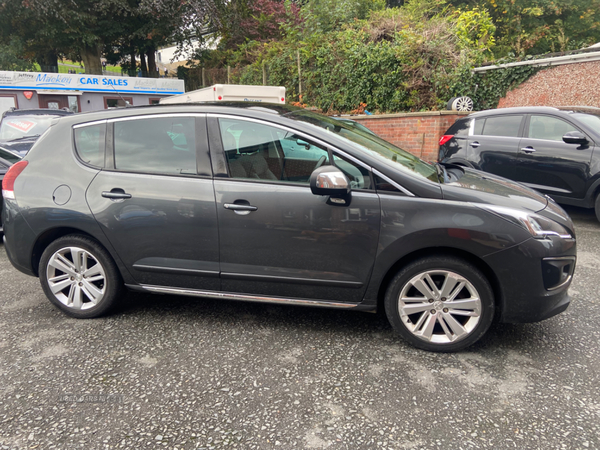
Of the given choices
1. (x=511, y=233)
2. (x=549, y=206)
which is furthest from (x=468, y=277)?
(x=549, y=206)

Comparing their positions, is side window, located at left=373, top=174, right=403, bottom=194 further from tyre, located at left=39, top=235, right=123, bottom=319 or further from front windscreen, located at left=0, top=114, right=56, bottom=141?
front windscreen, located at left=0, top=114, right=56, bottom=141

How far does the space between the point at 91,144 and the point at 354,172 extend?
7.03ft

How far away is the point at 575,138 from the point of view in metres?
5.80

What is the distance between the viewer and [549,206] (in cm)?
301

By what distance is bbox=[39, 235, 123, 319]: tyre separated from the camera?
3.39 metres

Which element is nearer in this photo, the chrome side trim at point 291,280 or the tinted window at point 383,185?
the tinted window at point 383,185

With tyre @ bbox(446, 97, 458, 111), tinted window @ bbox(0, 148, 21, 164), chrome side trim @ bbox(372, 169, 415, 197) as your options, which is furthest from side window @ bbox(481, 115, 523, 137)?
tinted window @ bbox(0, 148, 21, 164)

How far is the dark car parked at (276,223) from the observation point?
277 centimetres

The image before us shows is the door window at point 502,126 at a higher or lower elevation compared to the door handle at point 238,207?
higher

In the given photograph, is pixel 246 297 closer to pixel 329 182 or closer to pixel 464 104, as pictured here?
pixel 329 182

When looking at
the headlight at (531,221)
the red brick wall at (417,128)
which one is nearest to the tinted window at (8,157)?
the headlight at (531,221)

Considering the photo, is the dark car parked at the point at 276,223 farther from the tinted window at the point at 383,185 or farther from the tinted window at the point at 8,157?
the tinted window at the point at 8,157

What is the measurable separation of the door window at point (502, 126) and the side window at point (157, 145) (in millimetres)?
5541

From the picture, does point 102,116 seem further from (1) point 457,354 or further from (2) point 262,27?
(2) point 262,27
